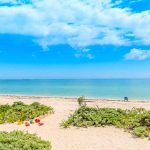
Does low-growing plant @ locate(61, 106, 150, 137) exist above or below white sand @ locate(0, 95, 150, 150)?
above

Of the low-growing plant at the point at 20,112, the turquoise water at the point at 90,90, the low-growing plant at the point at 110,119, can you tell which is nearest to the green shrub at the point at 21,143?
the low-growing plant at the point at 110,119

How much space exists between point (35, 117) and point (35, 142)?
17.6 feet

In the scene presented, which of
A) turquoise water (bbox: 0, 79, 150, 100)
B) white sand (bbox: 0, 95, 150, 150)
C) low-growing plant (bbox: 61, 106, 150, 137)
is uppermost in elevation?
turquoise water (bbox: 0, 79, 150, 100)

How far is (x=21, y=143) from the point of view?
9.12m

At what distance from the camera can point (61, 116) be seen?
1510cm

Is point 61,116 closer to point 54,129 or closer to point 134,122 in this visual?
point 54,129

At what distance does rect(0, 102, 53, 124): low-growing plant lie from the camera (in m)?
14.5

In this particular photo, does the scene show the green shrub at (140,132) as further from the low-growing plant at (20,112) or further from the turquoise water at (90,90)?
the turquoise water at (90,90)

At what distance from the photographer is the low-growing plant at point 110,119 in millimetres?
12359

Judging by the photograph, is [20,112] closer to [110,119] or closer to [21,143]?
[110,119]

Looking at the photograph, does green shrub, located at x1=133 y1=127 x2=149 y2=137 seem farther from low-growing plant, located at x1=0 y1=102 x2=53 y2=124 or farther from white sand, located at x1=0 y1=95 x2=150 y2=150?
low-growing plant, located at x1=0 y1=102 x2=53 y2=124

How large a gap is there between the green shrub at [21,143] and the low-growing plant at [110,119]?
3018 millimetres

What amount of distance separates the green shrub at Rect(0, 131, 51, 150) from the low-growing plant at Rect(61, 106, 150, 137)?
302 centimetres

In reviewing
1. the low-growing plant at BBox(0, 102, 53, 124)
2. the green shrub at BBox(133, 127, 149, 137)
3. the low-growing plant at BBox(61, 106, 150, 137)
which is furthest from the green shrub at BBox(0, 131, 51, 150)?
the low-growing plant at BBox(0, 102, 53, 124)
